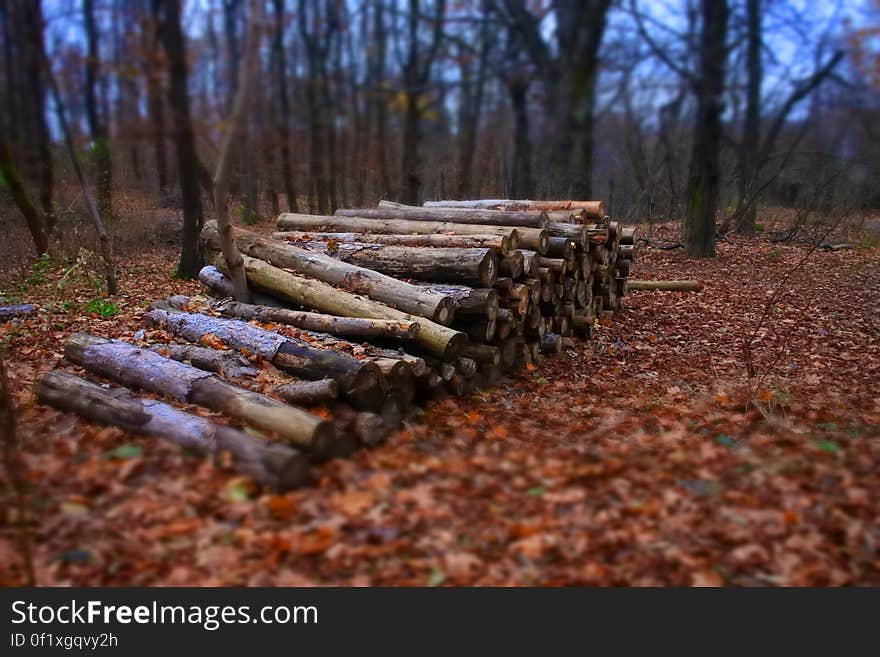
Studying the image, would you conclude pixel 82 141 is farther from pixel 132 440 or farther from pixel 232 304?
pixel 132 440

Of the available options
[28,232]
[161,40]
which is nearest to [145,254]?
[28,232]

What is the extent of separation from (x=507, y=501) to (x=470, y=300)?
3153mm

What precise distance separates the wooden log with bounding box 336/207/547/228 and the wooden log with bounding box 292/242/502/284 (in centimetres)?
136

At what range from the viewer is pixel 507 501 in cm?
352

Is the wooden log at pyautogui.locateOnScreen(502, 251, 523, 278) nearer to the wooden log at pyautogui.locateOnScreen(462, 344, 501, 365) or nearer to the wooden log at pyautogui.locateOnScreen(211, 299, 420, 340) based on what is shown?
the wooden log at pyautogui.locateOnScreen(462, 344, 501, 365)

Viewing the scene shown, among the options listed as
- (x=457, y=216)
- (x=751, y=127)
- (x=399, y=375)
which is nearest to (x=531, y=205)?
(x=457, y=216)

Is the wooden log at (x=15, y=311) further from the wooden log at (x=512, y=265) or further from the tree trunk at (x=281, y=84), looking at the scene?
the wooden log at (x=512, y=265)

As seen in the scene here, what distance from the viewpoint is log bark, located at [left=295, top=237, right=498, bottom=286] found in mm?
6586

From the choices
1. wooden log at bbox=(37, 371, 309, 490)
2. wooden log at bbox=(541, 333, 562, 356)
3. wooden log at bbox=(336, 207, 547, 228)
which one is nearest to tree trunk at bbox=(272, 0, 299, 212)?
wooden log at bbox=(336, 207, 547, 228)

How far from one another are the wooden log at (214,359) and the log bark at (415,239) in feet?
8.35

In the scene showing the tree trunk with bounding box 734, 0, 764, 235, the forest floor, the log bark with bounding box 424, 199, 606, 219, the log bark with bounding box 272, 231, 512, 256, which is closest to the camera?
the forest floor

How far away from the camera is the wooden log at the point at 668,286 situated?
38.4 ft

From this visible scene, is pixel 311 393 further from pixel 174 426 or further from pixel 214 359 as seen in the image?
pixel 214 359

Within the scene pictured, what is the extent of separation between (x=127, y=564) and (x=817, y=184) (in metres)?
18.1
